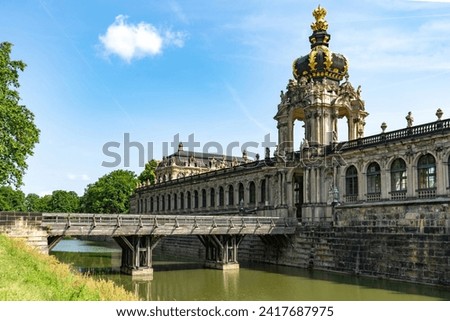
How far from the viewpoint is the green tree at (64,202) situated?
107 metres

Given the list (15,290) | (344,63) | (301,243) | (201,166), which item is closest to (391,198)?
(301,243)

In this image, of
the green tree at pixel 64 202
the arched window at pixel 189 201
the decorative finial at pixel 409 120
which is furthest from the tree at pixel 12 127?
the green tree at pixel 64 202

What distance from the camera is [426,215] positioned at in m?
27.1

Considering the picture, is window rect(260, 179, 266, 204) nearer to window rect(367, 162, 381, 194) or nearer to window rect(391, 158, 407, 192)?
window rect(367, 162, 381, 194)

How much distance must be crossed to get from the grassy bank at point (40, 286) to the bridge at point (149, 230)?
9.30m

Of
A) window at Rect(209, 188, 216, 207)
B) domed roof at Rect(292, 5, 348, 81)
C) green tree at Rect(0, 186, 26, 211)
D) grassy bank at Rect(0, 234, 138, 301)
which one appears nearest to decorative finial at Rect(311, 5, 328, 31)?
domed roof at Rect(292, 5, 348, 81)

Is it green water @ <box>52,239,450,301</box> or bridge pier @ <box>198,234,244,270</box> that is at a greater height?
bridge pier @ <box>198,234,244,270</box>

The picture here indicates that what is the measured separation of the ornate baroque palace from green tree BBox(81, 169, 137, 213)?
29.5 metres

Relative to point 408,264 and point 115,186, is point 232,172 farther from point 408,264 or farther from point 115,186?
point 115,186

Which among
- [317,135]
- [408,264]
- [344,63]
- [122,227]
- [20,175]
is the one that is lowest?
Answer: [408,264]

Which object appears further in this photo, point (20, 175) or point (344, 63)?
point (344, 63)

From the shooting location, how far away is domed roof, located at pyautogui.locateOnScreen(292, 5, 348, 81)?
40.7m

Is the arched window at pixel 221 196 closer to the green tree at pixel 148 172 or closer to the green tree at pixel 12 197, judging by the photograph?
the green tree at pixel 148 172

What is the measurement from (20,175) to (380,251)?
2194cm
